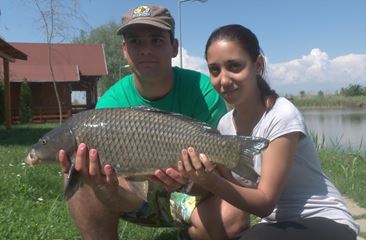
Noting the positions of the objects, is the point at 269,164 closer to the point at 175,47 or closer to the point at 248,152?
the point at 248,152

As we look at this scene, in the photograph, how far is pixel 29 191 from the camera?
509 cm

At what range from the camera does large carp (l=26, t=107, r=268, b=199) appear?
253cm

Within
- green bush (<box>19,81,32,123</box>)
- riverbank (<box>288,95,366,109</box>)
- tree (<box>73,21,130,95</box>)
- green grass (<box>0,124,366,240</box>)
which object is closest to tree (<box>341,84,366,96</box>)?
riverbank (<box>288,95,366,109</box>)

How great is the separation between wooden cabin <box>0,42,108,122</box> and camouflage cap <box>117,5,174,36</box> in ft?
68.5

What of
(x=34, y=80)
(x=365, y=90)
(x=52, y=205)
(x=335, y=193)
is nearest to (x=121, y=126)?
(x=335, y=193)

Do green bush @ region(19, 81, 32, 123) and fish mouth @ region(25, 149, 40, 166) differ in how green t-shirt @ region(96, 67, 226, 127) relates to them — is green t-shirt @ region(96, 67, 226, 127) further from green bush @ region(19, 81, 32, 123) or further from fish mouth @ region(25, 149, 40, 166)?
green bush @ region(19, 81, 32, 123)

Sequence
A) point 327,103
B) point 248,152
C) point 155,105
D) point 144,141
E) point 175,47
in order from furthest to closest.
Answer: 1. point 327,103
2. point 175,47
3. point 155,105
4. point 144,141
5. point 248,152

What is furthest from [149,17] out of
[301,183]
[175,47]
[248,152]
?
[301,183]

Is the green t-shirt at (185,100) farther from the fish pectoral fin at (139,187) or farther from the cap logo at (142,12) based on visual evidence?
the fish pectoral fin at (139,187)

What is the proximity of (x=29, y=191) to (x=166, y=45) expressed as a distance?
2425 millimetres

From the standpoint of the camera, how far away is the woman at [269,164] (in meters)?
2.55

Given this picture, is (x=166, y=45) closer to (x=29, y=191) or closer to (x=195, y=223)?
(x=195, y=223)

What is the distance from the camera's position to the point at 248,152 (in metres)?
2.49

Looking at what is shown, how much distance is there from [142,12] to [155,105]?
0.63 meters
